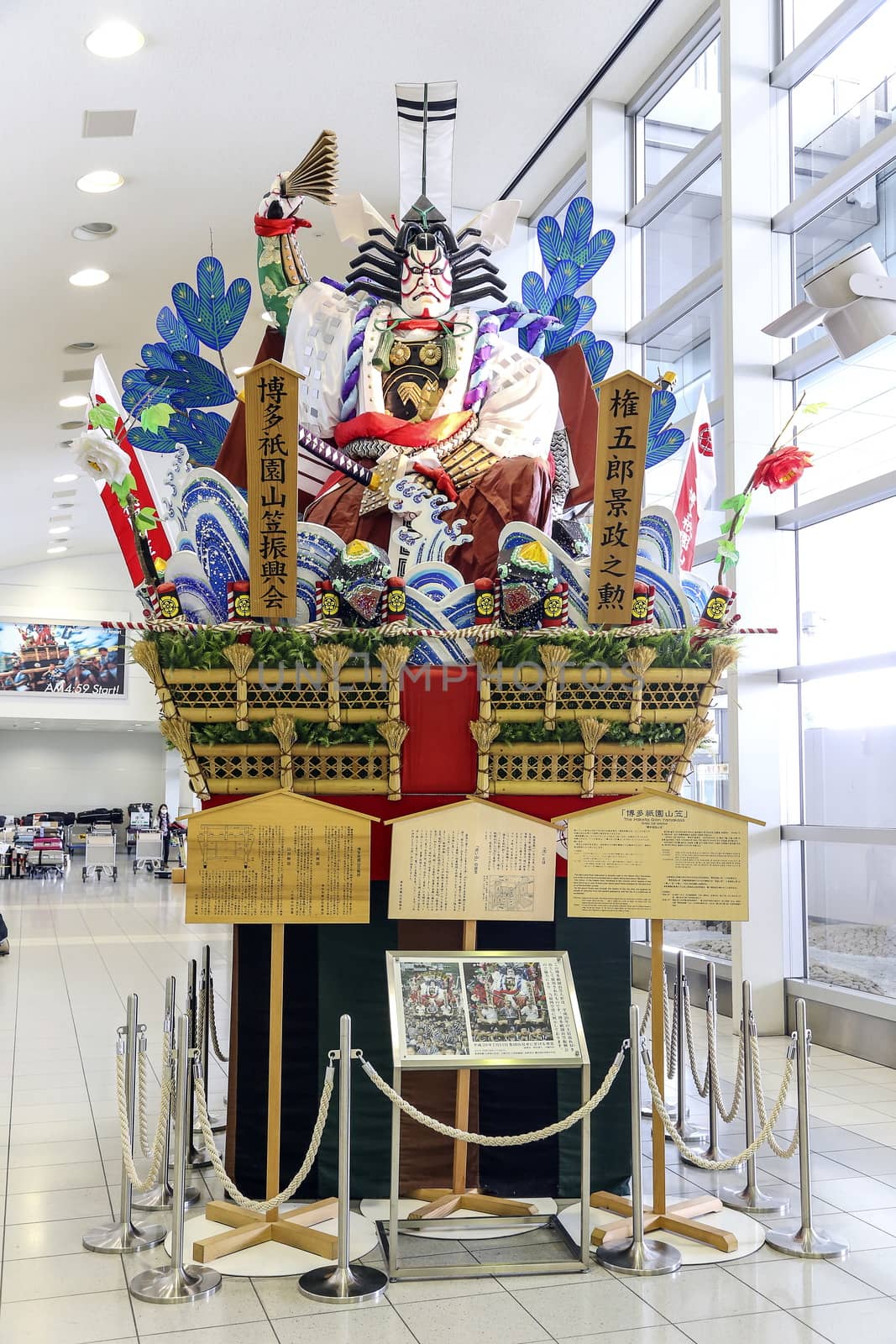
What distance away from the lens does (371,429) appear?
16.9 ft

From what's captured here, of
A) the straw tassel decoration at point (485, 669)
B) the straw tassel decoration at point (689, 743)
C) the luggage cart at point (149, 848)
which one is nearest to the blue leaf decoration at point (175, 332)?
the straw tassel decoration at point (485, 669)

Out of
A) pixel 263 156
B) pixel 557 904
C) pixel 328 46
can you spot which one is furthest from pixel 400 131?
pixel 557 904

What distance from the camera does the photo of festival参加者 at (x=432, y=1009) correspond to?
3.61 meters

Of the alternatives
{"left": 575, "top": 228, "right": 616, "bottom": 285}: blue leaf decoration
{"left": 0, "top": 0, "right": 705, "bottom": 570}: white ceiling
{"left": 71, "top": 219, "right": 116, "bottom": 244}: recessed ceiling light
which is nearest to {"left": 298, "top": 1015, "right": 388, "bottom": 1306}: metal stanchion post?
{"left": 575, "top": 228, "right": 616, "bottom": 285}: blue leaf decoration

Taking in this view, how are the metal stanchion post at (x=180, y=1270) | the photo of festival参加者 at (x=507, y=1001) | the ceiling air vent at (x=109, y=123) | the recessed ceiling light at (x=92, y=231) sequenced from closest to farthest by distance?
the metal stanchion post at (x=180, y=1270), the photo of festival参加者 at (x=507, y=1001), the ceiling air vent at (x=109, y=123), the recessed ceiling light at (x=92, y=231)

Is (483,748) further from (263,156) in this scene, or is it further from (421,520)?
(263,156)

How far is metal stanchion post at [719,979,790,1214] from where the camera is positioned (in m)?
4.18

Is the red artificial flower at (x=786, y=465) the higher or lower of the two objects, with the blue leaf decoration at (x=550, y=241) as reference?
lower

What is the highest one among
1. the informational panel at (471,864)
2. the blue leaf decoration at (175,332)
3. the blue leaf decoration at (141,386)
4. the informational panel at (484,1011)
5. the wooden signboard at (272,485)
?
the blue leaf decoration at (175,332)

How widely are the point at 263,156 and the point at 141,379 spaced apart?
397 cm

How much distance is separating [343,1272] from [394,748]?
1.69 metres

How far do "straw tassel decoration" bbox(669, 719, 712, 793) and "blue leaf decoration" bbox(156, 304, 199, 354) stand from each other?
2885 mm

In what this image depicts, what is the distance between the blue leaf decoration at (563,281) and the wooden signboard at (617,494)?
1.92 metres

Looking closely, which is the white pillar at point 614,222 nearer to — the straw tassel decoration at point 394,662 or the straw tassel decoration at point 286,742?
the straw tassel decoration at point 394,662
